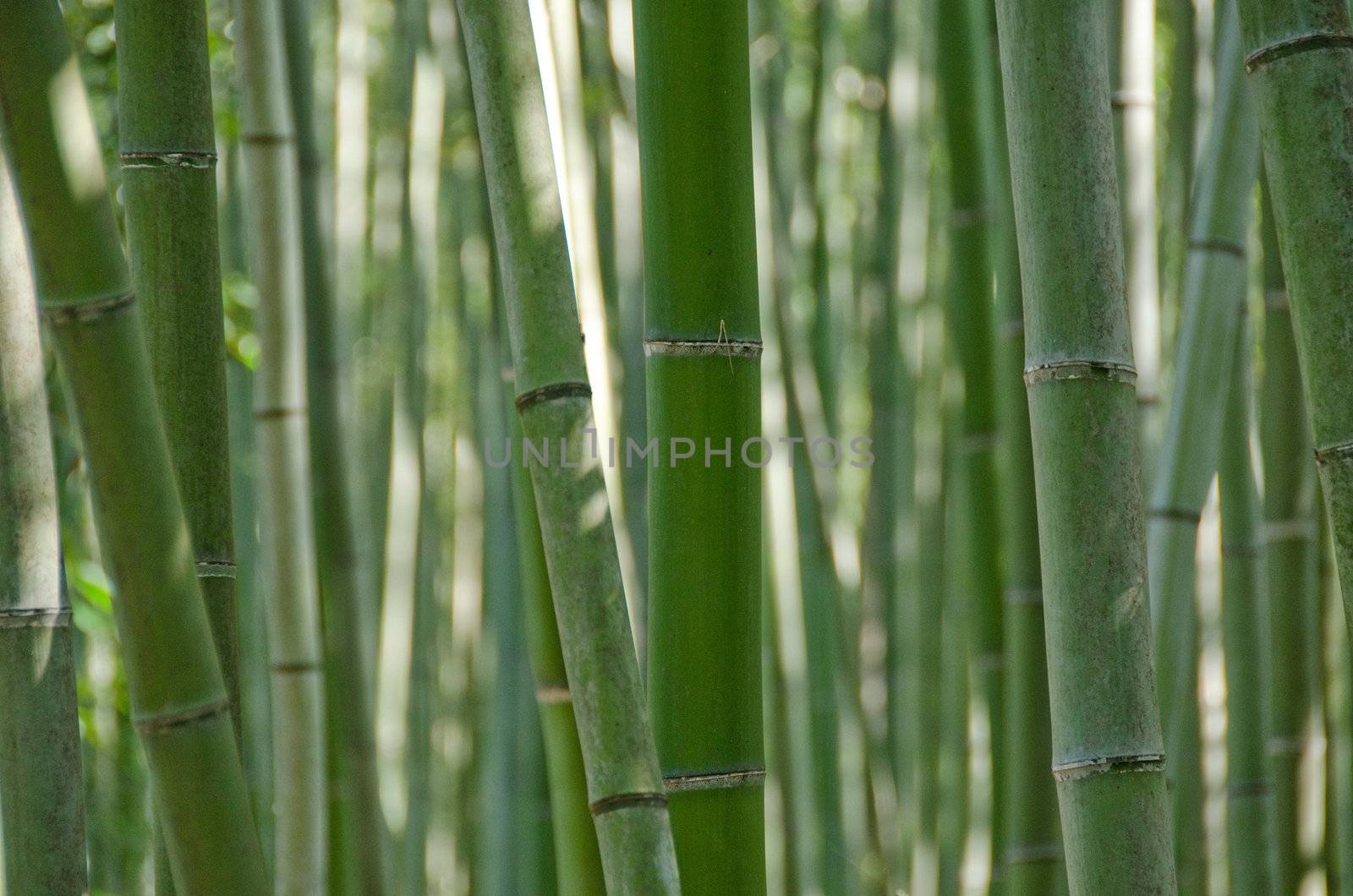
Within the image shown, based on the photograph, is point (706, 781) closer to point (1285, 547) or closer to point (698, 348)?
point (698, 348)

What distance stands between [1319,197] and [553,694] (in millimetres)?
520

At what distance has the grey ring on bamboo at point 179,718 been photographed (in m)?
0.57

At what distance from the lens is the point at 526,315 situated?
0.64 m

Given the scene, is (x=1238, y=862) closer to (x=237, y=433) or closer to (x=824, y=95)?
(x=824, y=95)

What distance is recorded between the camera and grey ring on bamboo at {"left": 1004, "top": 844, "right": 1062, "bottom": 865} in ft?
3.59

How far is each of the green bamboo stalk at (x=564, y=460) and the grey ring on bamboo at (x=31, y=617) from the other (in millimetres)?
234

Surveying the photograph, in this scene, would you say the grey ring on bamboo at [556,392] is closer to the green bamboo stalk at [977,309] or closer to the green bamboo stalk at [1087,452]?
the green bamboo stalk at [1087,452]

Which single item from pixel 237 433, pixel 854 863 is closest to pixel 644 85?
pixel 854 863

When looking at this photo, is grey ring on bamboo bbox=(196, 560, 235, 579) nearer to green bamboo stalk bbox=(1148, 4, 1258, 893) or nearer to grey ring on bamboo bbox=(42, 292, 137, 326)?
grey ring on bamboo bbox=(42, 292, 137, 326)

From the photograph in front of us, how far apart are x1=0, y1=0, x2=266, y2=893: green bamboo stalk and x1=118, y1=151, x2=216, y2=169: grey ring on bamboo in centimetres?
19

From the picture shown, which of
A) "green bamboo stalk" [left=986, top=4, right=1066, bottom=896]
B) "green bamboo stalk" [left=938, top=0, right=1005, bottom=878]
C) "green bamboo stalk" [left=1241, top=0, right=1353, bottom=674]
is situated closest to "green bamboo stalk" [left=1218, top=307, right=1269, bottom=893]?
"green bamboo stalk" [left=938, top=0, right=1005, bottom=878]

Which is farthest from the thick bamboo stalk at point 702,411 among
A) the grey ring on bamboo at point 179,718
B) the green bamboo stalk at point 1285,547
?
the green bamboo stalk at point 1285,547

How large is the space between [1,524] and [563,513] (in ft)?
0.85

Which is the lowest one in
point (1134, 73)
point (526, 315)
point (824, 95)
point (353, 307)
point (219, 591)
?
point (219, 591)
